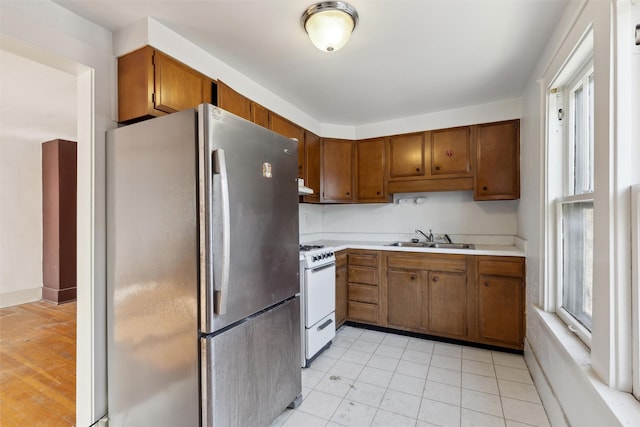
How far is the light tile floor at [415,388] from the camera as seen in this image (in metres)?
1.79

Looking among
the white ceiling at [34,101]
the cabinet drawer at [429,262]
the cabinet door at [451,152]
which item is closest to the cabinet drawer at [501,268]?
the cabinet drawer at [429,262]

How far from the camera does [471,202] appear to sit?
10.7 ft

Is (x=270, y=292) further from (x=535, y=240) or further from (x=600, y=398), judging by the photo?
(x=535, y=240)

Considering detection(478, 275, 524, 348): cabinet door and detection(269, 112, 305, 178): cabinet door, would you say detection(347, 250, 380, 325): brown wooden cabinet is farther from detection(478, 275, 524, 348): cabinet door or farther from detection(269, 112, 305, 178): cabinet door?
detection(269, 112, 305, 178): cabinet door

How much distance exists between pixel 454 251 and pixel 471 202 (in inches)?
30.7

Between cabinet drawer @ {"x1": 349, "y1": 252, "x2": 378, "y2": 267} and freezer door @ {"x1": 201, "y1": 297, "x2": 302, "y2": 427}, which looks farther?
cabinet drawer @ {"x1": 349, "y1": 252, "x2": 378, "y2": 267}

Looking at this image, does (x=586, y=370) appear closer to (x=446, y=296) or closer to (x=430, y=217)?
(x=446, y=296)

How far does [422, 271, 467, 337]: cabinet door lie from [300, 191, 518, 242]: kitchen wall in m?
0.70

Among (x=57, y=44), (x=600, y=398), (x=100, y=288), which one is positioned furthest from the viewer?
(x=100, y=288)

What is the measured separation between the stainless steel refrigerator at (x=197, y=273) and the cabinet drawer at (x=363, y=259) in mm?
1530

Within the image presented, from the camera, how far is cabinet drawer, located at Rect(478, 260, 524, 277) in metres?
2.53

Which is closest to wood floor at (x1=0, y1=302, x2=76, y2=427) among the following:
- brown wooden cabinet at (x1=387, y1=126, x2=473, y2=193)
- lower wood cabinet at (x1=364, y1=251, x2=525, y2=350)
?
lower wood cabinet at (x1=364, y1=251, x2=525, y2=350)

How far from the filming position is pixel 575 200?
5.17ft

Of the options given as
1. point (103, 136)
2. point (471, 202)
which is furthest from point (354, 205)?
point (103, 136)
